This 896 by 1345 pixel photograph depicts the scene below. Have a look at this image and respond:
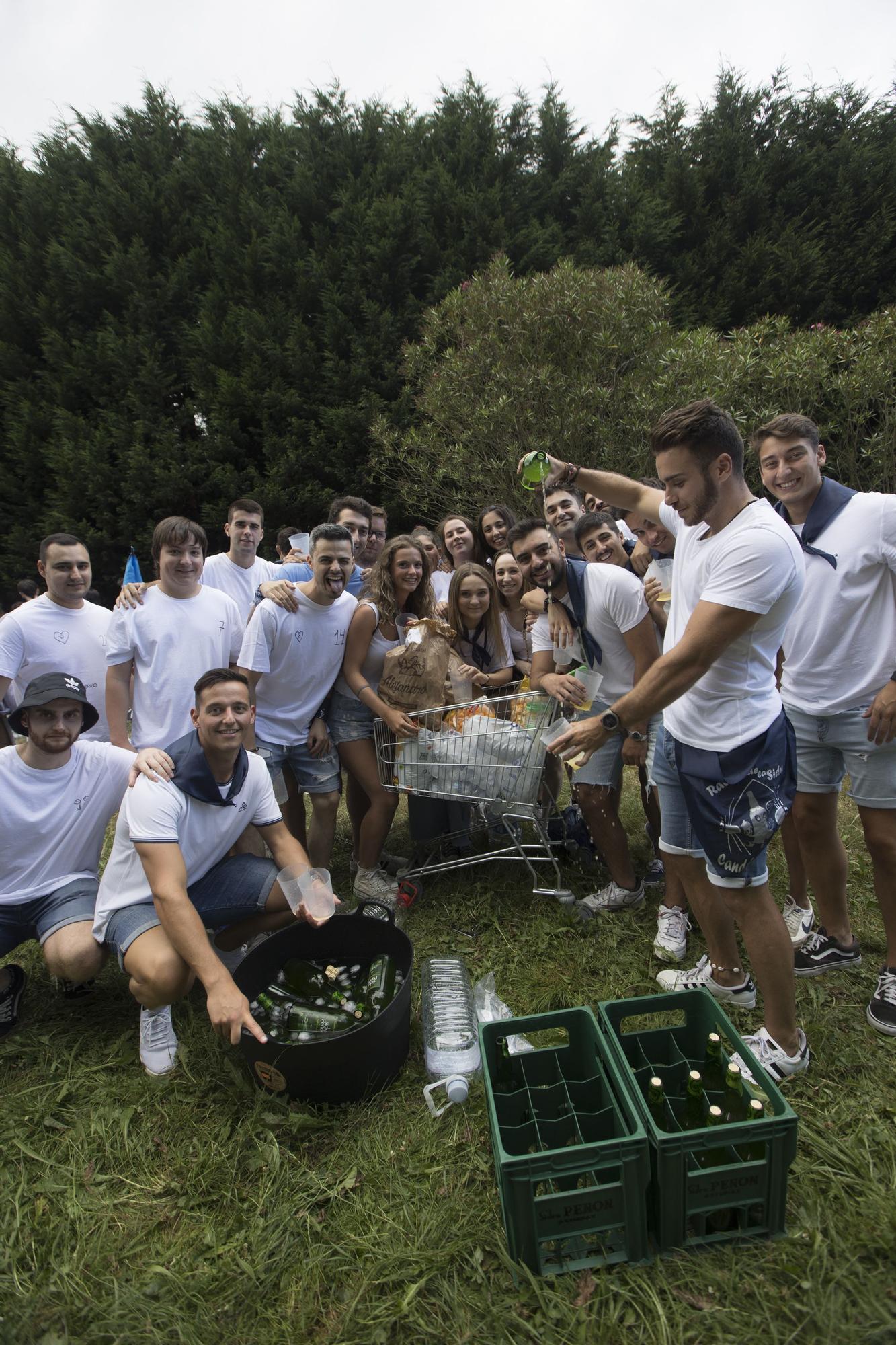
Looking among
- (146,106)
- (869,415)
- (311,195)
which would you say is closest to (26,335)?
(146,106)

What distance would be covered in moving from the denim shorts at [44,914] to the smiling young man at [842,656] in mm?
3205

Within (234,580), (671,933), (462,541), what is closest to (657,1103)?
(671,933)

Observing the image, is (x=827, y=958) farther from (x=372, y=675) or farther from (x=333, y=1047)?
(x=372, y=675)

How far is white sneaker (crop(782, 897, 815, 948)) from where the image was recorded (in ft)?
10.8

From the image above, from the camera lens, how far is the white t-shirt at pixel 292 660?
155 inches

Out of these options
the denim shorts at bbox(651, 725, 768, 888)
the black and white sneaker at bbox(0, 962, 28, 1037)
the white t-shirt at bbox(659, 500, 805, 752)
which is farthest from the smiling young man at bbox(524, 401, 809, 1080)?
the black and white sneaker at bbox(0, 962, 28, 1037)

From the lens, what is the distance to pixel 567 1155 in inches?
69.4

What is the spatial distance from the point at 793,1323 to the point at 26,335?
641 inches

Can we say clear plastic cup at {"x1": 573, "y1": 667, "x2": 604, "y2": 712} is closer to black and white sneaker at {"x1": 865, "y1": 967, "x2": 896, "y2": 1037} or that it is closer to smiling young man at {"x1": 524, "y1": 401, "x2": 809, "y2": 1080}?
smiling young man at {"x1": 524, "y1": 401, "x2": 809, "y2": 1080}

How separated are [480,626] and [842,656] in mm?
2107

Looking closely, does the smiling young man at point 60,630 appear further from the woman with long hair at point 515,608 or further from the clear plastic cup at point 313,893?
the woman with long hair at point 515,608

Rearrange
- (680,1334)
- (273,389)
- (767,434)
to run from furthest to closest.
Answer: (273,389) < (767,434) < (680,1334)

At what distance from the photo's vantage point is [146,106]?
42.5 feet

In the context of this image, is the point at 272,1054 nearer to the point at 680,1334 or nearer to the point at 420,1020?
the point at 420,1020
